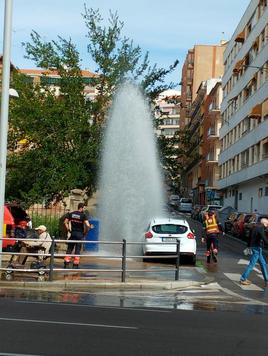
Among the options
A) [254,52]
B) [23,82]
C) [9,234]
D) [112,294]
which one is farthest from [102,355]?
[254,52]

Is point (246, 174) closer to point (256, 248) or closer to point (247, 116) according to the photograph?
point (247, 116)

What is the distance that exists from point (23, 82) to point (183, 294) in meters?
17.0

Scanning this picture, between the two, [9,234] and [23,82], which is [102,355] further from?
[23,82]

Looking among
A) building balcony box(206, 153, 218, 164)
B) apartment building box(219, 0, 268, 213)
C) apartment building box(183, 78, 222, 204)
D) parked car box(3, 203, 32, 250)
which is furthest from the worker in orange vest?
building balcony box(206, 153, 218, 164)

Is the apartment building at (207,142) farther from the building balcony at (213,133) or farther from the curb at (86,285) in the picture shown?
the curb at (86,285)

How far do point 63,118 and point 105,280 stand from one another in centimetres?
1312

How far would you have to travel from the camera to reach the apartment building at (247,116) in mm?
50906

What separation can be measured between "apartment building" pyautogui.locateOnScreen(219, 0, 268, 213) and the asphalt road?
128 ft

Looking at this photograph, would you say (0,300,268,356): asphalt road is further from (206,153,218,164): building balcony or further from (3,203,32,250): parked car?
(206,153,218,164): building balcony

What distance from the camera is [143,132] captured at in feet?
81.6

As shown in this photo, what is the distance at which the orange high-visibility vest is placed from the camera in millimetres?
21281

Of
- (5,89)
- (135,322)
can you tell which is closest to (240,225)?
(5,89)

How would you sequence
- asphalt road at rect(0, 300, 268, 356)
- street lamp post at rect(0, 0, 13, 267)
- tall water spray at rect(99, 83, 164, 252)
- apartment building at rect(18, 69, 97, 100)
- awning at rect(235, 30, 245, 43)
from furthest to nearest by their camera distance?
awning at rect(235, 30, 245, 43) < apartment building at rect(18, 69, 97, 100) < tall water spray at rect(99, 83, 164, 252) < street lamp post at rect(0, 0, 13, 267) < asphalt road at rect(0, 300, 268, 356)

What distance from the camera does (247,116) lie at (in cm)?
5853
